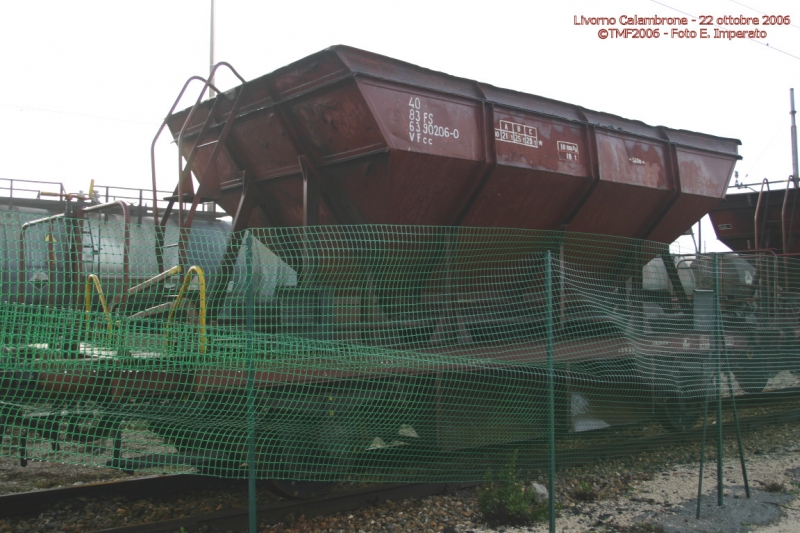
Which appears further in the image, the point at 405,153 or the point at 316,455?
the point at 405,153

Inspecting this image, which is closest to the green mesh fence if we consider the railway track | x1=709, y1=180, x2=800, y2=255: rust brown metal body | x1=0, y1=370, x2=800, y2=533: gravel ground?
the railway track

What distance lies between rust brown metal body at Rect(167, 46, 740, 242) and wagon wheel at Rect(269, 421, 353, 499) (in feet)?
6.20

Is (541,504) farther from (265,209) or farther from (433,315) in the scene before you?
(265,209)

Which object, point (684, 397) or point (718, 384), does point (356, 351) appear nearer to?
point (718, 384)

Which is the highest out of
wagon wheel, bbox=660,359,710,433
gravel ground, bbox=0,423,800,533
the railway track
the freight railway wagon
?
the freight railway wagon

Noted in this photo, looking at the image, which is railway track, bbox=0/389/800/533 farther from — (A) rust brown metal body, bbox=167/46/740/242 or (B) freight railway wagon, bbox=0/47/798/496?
(A) rust brown metal body, bbox=167/46/740/242

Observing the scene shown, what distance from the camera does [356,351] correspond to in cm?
493

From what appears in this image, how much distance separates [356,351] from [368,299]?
72 centimetres

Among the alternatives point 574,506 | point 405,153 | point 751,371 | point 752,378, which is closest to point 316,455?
point 574,506

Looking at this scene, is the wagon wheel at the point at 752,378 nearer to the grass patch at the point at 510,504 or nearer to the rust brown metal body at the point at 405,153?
the rust brown metal body at the point at 405,153

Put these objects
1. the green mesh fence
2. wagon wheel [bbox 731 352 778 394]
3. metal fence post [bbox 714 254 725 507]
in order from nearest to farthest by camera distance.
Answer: the green mesh fence → metal fence post [bbox 714 254 725 507] → wagon wheel [bbox 731 352 778 394]

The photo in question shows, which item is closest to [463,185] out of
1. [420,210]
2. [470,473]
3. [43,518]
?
[420,210]

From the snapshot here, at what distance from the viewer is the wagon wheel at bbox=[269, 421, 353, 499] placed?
16.0ft

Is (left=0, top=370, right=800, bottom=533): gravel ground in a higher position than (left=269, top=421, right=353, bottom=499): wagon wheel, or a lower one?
lower
